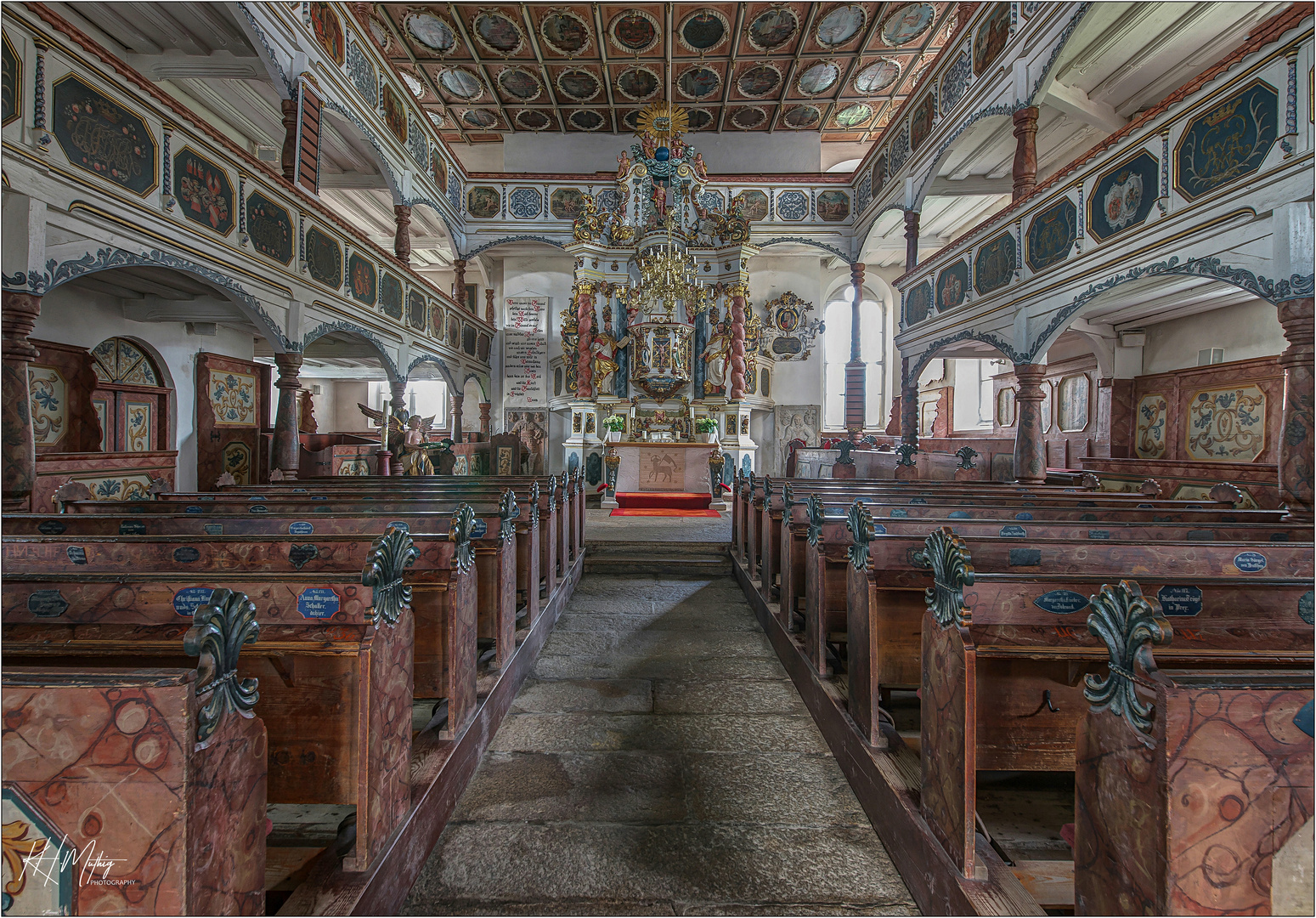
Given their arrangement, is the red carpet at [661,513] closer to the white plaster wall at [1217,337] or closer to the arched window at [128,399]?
A: the arched window at [128,399]

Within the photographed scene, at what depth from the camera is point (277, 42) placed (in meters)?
5.93

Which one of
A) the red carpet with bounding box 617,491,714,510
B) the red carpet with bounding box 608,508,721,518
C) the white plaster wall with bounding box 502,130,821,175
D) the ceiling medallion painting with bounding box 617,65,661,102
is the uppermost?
the ceiling medallion painting with bounding box 617,65,661,102

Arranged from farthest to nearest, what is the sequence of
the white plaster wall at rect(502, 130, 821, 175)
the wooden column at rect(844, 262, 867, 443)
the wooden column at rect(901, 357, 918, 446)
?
the white plaster wall at rect(502, 130, 821, 175) < the wooden column at rect(844, 262, 867, 443) < the wooden column at rect(901, 357, 918, 446)

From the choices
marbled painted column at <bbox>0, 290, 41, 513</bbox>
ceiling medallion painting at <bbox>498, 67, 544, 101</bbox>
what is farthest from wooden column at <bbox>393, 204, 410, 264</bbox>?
marbled painted column at <bbox>0, 290, 41, 513</bbox>

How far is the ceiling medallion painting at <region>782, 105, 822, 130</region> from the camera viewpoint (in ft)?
39.9

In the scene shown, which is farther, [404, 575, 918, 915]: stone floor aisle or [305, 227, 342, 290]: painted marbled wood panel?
[305, 227, 342, 290]: painted marbled wood panel

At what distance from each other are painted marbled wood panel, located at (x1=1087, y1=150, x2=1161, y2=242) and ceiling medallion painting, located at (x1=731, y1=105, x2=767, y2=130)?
9342 millimetres

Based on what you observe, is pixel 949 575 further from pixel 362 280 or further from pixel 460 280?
pixel 460 280

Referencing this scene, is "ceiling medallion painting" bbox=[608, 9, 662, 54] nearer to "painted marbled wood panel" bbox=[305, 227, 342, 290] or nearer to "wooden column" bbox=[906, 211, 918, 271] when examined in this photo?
"wooden column" bbox=[906, 211, 918, 271]

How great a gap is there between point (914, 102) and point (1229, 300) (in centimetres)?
519

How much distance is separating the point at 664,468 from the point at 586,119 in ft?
28.7

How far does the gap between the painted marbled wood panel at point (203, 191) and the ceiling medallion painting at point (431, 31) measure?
6803 mm

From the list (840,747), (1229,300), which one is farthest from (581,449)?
(1229,300)

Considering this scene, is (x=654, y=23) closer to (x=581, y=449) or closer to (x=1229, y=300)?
(x=581, y=449)
